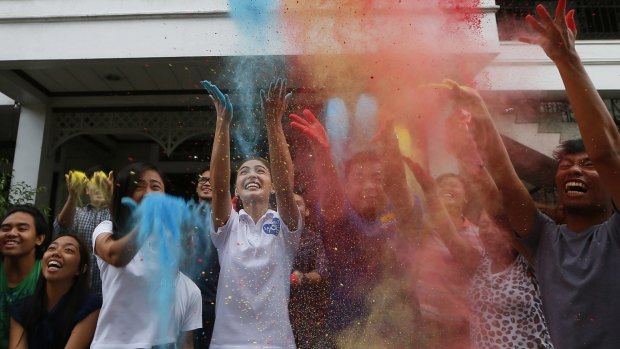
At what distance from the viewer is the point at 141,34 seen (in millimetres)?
5152

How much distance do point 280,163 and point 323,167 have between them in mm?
572

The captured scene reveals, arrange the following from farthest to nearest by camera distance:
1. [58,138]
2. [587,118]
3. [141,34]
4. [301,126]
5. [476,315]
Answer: [58,138] → [141,34] → [301,126] → [476,315] → [587,118]

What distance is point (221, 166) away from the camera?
2.33m

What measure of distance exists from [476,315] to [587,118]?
98cm

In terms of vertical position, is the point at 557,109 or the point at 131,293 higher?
the point at 557,109

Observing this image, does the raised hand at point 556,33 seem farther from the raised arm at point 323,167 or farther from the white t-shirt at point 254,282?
the white t-shirt at point 254,282

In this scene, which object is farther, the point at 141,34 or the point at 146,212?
the point at 141,34

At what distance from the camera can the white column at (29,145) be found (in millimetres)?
5848

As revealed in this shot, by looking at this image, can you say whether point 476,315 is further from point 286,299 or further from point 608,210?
point 286,299

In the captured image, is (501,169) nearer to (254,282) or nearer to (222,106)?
(254,282)

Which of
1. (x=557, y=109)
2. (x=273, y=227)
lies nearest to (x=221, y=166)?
(x=273, y=227)

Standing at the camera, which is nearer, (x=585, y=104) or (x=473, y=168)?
(x=585, y=104)

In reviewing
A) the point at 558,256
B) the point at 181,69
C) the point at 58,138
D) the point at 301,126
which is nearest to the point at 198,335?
the point at 301,126

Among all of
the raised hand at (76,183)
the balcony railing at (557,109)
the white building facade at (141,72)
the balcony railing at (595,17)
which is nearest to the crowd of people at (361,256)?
the raised hand at (76,183)
